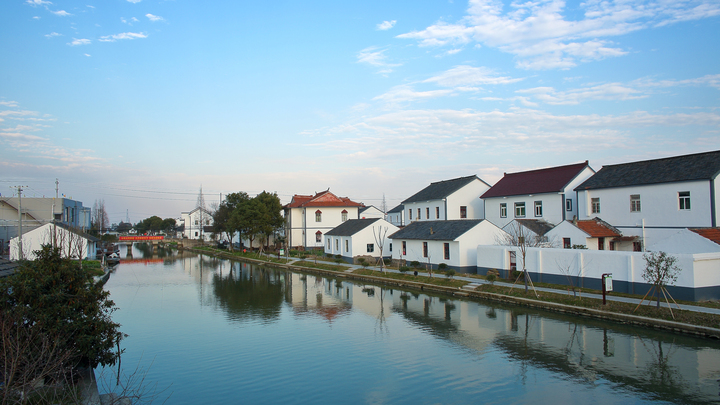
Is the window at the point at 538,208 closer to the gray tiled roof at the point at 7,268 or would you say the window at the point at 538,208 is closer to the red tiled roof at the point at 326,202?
the red tiled roof at the point at 326,202

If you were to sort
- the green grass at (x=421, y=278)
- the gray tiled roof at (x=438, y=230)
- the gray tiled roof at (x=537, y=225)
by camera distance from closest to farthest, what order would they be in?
the green grass at (x=421, y=278), the gray tiled roof at (x=438, y=230), the gray tiled roof at (x=537, y=225)

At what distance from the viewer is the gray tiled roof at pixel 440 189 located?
41.6 metres

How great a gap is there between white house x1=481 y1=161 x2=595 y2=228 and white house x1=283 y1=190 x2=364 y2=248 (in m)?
18.3

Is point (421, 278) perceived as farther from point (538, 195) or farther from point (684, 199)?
point (684, 199)

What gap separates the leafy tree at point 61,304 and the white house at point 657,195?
25.3m

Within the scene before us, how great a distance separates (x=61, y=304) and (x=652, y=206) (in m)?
28.6

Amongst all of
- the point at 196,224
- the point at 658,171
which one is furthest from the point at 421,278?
the point at 196,224

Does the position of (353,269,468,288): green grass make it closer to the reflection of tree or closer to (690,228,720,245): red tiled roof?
the reflection of tree

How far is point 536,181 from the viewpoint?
35812mm

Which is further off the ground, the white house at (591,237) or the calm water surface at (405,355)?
the white house at (591,237)

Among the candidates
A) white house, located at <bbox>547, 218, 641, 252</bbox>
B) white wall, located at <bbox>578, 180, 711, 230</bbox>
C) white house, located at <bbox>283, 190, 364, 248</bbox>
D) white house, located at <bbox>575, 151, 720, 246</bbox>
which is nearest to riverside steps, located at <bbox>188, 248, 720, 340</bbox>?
white house, located at <bbox>547, 218, 641, 252</bbox>

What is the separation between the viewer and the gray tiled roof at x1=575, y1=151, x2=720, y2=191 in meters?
23.5

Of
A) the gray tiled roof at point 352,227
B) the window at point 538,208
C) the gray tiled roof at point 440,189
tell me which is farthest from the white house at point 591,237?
the gray tiled roof at point 352,227

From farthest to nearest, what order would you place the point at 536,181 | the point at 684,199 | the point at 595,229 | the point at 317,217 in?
the point at 317,217
the point at 536,181
the point at 595,229
the point at 684,199
